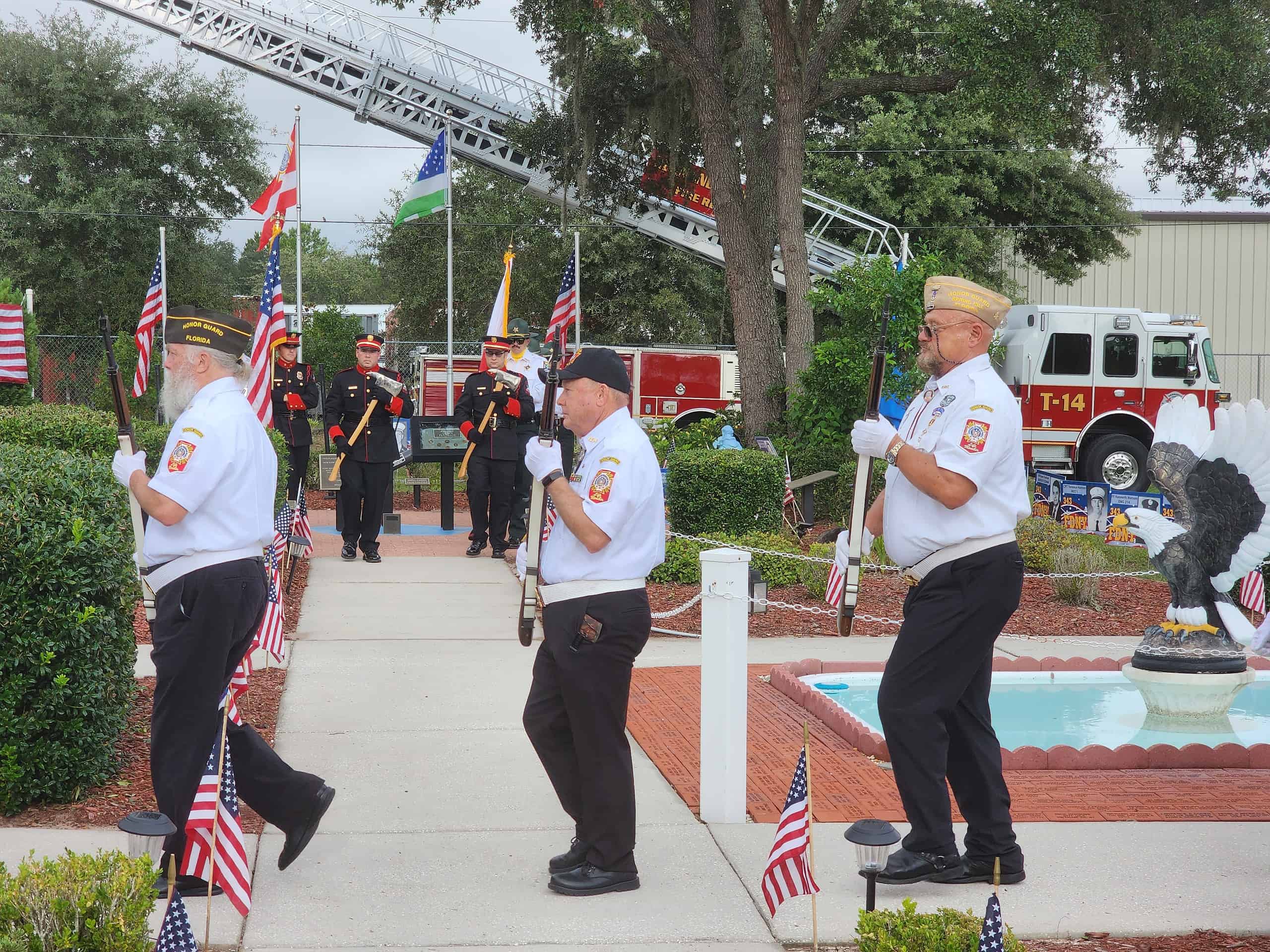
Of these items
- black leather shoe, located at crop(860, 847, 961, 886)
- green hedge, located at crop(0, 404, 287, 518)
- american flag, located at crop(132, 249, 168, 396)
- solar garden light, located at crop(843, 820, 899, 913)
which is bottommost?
black leather shoe, located at crop(860, 847, 961, 886)

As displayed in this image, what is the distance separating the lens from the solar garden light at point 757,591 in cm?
971

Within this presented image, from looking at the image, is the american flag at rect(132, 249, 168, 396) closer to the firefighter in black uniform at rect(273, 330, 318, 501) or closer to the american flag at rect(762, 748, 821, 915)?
the firefighter in black uniform at rect(273, 330, 318, 501)

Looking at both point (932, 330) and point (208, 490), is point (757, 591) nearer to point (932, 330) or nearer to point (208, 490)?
point (932, 330)

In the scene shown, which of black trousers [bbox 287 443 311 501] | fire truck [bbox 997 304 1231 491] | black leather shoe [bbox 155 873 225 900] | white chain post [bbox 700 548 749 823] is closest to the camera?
black leather shoe [bbox 155 873 225 900]

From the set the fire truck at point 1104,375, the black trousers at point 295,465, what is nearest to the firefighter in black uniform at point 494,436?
the black trousers at point 295,465

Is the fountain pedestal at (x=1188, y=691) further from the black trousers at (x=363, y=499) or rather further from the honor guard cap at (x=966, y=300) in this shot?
the black trousers at (x=363, y=499)

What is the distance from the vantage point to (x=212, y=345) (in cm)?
434

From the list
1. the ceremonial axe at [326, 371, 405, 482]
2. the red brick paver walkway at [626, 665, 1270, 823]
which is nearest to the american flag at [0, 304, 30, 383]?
the ceremonial axe at [326, 371, 405, 482]

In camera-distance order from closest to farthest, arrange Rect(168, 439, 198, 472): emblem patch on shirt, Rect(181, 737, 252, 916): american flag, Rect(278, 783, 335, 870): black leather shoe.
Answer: Rect(181, 737, 252, 916): american flag → Rect(168, 439, 198, 472): emblem patch on shirt → Rect(278, 783, 335, 870): black leather shoe

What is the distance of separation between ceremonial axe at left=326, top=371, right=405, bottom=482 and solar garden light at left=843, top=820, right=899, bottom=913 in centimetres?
911

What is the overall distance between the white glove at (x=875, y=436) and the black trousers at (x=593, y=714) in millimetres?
896

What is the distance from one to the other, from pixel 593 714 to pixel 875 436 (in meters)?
1.32

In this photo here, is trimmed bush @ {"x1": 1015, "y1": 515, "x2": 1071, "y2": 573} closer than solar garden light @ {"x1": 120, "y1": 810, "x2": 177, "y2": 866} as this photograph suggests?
No

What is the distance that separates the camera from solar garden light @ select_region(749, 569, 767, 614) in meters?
9.71
